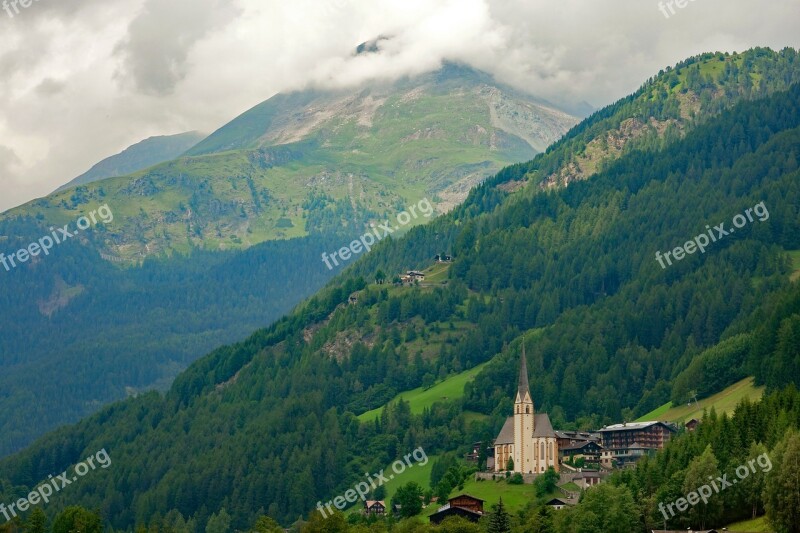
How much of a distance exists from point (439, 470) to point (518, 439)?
18811 millimetres

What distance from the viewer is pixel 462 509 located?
150 metres

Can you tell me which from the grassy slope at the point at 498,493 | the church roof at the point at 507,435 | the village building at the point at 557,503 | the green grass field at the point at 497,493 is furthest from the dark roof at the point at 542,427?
the village building at the point at 557,503

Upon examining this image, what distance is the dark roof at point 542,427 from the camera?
176 m

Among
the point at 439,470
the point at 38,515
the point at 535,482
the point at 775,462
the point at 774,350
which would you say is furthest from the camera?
the point at 439,470

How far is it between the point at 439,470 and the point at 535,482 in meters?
33.2

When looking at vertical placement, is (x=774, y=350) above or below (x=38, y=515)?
below

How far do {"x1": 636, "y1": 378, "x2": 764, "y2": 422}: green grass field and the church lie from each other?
64.1 ft

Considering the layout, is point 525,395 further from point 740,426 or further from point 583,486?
point 740,426

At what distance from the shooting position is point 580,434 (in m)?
187

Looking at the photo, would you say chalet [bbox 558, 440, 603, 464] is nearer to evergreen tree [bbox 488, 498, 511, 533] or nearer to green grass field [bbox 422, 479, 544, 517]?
green grass field [bbox 422, 479, 544, 517]

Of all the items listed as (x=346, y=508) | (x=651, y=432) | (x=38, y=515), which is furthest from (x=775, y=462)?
(x=346, y=508)

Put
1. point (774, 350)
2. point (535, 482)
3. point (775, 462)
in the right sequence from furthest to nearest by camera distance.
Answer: point (774, 350), point (535, 482), point (775, 462)

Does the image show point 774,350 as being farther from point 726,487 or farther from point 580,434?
point 726,487

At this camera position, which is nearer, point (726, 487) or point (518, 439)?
point (726, 487)
